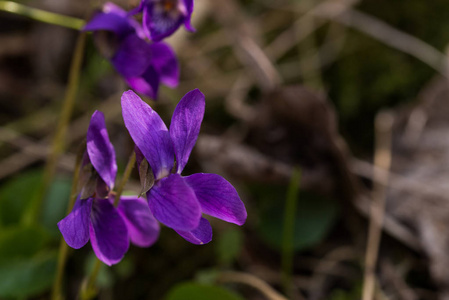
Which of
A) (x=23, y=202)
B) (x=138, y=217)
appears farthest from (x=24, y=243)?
(x=138, y=217)

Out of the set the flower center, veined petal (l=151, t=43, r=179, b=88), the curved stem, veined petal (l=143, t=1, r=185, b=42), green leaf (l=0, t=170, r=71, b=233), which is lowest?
green leaf (l=0, t=170, r=71, b=233)

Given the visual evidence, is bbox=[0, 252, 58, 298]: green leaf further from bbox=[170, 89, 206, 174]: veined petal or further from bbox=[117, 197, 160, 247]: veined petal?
bbox=[170, 89, 206, 174]: veined petal

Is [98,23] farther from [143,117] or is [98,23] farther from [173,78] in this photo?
[143,117]

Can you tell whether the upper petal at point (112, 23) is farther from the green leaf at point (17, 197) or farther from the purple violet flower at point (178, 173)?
the green leaf at point (17, 197)

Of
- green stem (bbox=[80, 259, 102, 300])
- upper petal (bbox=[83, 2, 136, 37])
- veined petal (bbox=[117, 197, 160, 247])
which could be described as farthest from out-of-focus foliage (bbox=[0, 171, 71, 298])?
upper petal (bbox=[83, 2, 136, 37])

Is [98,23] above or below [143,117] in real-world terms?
above

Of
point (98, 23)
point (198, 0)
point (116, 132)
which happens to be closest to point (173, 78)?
point (98, 23)

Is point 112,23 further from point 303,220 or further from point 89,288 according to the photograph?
point 303,220

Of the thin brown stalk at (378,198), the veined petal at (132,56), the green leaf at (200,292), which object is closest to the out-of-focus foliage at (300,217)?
the thin brown stalk at (378,198)

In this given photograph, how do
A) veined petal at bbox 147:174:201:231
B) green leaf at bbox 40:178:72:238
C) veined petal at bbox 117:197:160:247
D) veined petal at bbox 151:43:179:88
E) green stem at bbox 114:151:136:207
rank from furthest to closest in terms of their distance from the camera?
green leaf at bbox 40:178:72:238, veined petal at bbox 151:43:179:88, veined petal at bbox 117:197:160:247, green stem at bbox 114:151:136:207, veined petal at bbox 147:174:201:231
